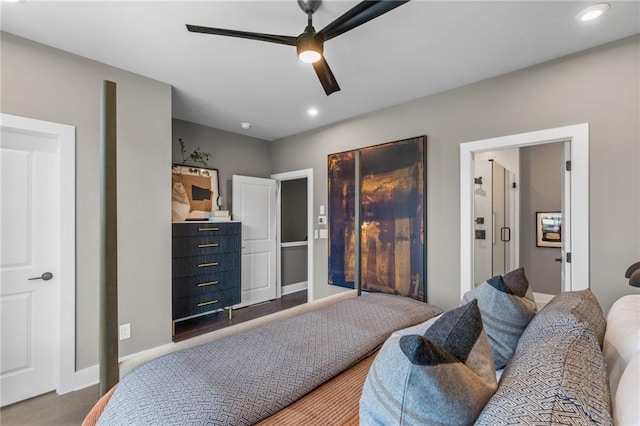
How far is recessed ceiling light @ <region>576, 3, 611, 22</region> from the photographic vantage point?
180 cm

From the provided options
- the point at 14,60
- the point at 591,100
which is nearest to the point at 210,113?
the point at 14,60

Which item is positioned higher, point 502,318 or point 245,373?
point 502,318

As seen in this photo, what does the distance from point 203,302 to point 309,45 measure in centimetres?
312

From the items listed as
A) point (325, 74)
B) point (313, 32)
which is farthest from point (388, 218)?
point (313, 32)

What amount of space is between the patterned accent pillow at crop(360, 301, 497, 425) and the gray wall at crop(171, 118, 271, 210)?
3.89 metres

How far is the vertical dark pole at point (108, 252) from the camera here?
130 cm

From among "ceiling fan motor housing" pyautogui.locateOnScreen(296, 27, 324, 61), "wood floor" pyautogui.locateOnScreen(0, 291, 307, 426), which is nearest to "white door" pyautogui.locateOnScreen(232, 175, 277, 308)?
"wood floor" pyautogui.locateOnScreen(0, 291, 307, 426)

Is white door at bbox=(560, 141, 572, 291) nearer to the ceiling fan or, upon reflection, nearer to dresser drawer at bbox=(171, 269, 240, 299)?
the ceiling fan

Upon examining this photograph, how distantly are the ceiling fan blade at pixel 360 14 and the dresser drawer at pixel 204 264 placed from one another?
2.83m

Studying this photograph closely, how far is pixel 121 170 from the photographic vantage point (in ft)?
8.57

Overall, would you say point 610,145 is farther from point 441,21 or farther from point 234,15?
point 234,15

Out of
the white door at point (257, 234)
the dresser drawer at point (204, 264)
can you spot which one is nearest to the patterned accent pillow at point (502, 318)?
the dresser drawer at point (204, 264)

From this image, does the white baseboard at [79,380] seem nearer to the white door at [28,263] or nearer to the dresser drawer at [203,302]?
the white door at [28,263]

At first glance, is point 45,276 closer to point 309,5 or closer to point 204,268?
point 204,268
